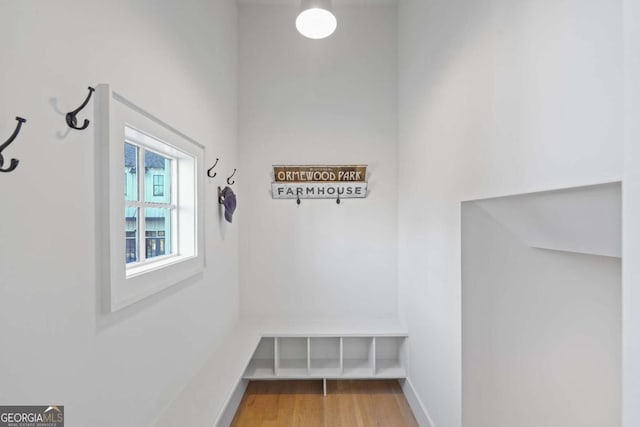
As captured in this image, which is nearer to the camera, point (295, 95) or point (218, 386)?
point (218, 386)

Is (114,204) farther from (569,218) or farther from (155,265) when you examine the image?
(569,218)

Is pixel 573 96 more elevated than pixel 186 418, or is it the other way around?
pixel 573 96

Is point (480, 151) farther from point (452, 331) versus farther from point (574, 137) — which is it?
point (452, 331)

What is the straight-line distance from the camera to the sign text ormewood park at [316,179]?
2590 mm

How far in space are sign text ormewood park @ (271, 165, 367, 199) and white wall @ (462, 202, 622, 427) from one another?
49.1 inches

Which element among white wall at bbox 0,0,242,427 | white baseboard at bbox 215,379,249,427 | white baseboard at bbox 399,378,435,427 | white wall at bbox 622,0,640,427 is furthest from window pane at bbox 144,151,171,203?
white baseboard at bbox 399,378,435,427

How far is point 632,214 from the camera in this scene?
0.51 m

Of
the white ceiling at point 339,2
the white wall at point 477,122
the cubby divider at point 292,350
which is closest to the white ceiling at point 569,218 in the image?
the white wall at point 477,122

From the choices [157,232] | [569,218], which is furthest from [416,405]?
[157,232]

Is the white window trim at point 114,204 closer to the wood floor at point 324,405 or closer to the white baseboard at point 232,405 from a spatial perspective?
the white baseboard at point 232,405

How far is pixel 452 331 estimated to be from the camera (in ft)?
5.02

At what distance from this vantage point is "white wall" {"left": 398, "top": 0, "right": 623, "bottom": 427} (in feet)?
2.39

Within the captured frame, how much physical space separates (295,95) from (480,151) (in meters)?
1.78

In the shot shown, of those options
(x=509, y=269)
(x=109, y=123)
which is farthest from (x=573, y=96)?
(x=109, y=123)
